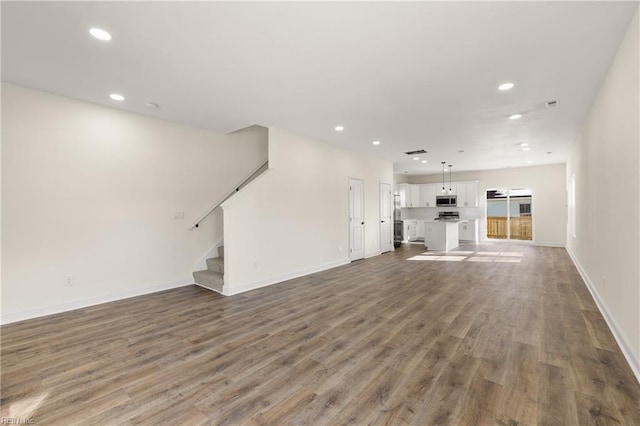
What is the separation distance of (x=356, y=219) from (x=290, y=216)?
2.33 meters

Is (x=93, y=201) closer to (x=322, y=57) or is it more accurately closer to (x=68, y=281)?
(x=68, y=281)

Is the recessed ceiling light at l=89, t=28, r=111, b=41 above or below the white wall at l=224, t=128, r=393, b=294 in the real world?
above

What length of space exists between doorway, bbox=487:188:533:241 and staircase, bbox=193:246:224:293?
1046cm

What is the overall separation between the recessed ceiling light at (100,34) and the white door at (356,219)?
5382 millimetres

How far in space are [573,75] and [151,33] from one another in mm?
4413

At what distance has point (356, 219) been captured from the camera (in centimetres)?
737

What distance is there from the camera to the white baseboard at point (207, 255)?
5352 mm

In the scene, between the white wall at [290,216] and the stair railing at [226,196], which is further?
the stair railing at [226,196]

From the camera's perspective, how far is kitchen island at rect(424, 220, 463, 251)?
9.13 m

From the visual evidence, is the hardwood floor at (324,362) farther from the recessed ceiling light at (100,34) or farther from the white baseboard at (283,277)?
the recessed ceiling light at (100,34)

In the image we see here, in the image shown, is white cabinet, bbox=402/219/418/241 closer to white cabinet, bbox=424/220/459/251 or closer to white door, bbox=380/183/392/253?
white cabinet, bbox=424/220/459/251

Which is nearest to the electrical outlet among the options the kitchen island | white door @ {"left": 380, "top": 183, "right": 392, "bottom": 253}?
white door @ {"left": 380, "top": 183, "right": 392, "bottom": 253}

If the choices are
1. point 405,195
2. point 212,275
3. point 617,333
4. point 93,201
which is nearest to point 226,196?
point 212,275

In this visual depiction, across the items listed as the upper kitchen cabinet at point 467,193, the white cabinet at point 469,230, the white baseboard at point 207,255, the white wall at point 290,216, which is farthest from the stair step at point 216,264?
the upper kitchen cabinet at point 467,193
